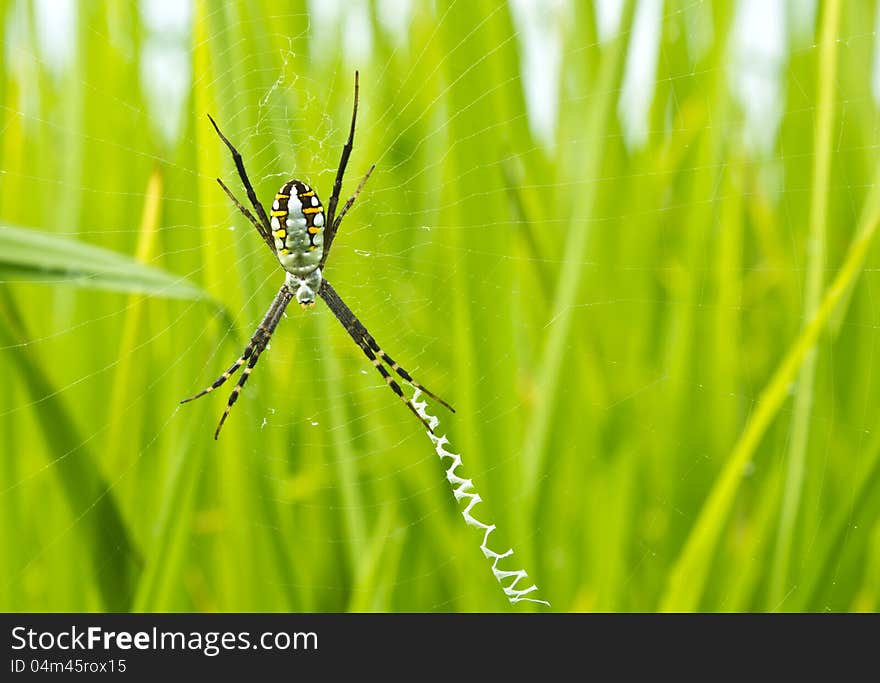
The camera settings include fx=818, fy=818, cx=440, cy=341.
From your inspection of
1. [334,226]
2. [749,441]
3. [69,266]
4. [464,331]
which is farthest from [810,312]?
[69,266]

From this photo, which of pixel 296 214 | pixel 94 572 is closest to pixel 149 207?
pixel 296 214

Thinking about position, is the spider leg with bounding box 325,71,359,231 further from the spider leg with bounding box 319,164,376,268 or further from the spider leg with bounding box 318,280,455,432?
the spider leg with bounding box 318,280,455,432

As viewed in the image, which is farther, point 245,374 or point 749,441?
point 245,374

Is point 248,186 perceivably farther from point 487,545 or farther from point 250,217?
point 487,545

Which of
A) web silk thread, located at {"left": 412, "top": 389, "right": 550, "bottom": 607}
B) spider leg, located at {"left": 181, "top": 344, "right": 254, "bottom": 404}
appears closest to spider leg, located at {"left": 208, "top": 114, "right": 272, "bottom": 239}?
spider leg, located at {"left": 181, "top": 344, "right": 254, "bottom": 404}

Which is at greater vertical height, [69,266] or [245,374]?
[69,266]

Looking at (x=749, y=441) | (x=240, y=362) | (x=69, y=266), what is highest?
(x=69, y=266)

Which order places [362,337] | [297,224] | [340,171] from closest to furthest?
[340,171], [297,224], [362,337]

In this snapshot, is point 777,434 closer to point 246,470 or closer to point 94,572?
point 246,470
